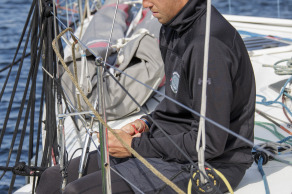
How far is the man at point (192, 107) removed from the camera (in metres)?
1.54

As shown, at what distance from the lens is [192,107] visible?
1.58 metres

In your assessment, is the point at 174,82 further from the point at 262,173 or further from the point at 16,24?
the point at 16,24

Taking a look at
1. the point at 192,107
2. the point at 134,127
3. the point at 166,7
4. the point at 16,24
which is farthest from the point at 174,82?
the point at 16,24

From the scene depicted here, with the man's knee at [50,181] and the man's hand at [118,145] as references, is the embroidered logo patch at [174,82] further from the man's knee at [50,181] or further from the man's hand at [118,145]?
the man's knee at [50,181]

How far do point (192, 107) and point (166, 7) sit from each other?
→ 1.11ft

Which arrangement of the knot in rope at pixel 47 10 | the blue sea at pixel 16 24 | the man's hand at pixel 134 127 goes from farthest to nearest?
the blue sea at pixel 16 24 < the knot in rope at pixel 47 10 < the man's hand at pixel 134 127

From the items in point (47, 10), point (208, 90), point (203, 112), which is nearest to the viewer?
point (203, 112)

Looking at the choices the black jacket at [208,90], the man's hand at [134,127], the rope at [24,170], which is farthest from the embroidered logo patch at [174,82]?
the rope at [24,170]

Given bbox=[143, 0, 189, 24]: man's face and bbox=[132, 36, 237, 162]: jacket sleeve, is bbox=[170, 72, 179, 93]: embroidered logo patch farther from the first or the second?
bbox=[143, 0, 189, 24]: man's face

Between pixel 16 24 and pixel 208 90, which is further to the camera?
pixel 16 24

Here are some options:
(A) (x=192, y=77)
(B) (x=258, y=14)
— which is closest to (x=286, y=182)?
(A) (x=192, y=77)

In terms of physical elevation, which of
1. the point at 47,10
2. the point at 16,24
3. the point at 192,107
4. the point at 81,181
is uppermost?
the point at 47,10

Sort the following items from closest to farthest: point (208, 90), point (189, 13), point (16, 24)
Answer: point (208, 90), point (189, 13), point (16, 24)

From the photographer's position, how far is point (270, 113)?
262 cm
